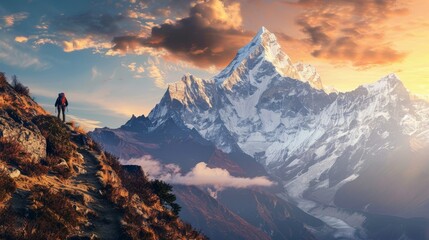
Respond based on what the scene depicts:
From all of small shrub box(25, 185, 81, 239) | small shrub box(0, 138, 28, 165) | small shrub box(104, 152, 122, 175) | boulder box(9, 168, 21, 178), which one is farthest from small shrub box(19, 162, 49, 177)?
small shrub box(104, 152, 122, 175)

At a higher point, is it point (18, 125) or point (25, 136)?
point (18, 125)

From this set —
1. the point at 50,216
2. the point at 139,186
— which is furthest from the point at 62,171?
the point at 139,186

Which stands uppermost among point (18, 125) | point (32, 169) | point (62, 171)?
point (18, 125)

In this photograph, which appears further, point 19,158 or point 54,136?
point 54,136

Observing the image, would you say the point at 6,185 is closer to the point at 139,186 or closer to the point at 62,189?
the point at 62,189

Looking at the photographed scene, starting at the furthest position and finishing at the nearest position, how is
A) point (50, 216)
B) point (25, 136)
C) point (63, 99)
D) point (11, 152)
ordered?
1. point (63, 99)
2. point (25, 136)
3. point (11, 152)
4. point (50, 216)

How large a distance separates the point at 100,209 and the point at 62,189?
2.78 m

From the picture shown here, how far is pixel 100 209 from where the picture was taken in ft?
97.9

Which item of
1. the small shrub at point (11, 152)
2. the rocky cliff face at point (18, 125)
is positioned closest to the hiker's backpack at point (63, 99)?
the rocky cliff face at point (18, 125)

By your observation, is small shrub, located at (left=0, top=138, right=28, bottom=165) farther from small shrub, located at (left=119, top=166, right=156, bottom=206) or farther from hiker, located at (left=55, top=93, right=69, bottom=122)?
hiker, located at (left=55, top=93, right=69, bottom=122)

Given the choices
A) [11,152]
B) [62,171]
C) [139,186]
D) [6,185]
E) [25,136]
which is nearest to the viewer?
[6,185]

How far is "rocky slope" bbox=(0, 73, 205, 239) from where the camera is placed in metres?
24.5

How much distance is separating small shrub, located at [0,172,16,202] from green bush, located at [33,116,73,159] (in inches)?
319

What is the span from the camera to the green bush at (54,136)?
3478cm
